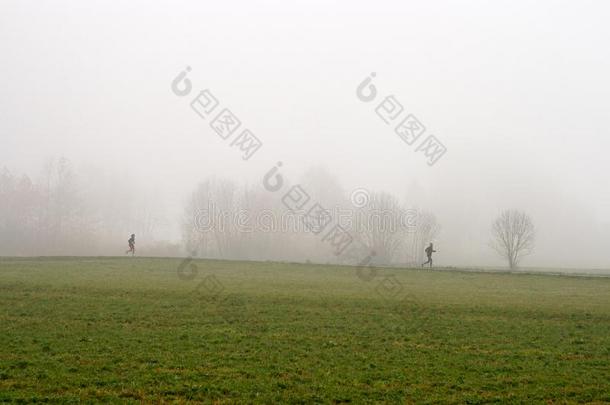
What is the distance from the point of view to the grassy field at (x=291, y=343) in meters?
13.0

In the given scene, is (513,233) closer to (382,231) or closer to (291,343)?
(382,231)

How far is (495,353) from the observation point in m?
17.5

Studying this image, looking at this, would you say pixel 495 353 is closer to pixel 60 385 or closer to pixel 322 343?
pixel 322 343

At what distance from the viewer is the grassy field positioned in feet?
42.8

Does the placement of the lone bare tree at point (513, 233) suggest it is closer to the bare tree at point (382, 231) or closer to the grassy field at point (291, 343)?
the bare tree at point (382, 231)

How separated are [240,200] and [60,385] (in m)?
90.2

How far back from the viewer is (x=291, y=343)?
59.2 feet

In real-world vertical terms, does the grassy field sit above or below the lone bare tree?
below

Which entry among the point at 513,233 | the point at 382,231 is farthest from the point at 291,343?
the point at 513,233

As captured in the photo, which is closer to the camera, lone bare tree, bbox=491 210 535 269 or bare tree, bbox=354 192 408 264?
lone bare tree, bbox=491 210 535 269

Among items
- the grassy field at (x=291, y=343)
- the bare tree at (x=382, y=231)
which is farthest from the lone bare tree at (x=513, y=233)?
the grassy field at (x=291, y=343)

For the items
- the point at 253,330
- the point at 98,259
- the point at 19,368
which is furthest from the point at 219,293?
the point at 98,259

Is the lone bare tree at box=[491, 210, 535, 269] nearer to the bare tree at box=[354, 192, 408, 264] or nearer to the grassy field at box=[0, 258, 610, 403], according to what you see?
the bare tree at box=[354, 192, 408, 264]

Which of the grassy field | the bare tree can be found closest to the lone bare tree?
the bare tree
